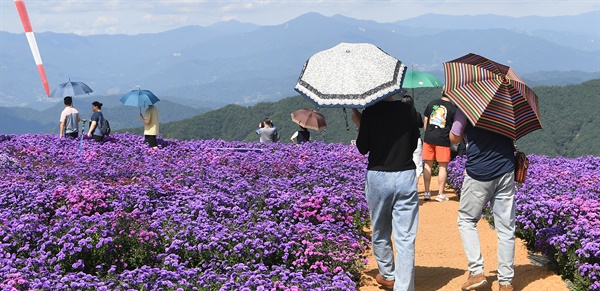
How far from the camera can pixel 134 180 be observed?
10688 mm

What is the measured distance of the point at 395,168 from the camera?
6.20 m

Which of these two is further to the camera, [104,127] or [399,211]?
[104,127]

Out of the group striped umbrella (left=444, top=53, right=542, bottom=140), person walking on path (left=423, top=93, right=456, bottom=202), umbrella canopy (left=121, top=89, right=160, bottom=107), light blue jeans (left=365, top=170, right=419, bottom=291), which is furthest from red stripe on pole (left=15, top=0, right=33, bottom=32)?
light blue jeans (left=365, top=170, right=419, bottom=291)

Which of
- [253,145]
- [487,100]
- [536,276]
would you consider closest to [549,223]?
[536,276]

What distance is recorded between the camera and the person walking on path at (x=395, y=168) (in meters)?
6.21

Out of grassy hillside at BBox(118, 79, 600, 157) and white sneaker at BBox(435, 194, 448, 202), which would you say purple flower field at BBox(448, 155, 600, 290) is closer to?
white sneaker at BBox(435, 194, 448, 202)

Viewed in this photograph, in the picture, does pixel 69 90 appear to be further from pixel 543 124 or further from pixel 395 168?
pixel 543 124

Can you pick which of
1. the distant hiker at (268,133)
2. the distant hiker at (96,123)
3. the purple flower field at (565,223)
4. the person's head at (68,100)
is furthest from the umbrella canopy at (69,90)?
the purple flower field at (565,223)

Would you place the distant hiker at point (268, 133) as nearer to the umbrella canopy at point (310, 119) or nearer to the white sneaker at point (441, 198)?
the umbrella canopy at point (310, 119)

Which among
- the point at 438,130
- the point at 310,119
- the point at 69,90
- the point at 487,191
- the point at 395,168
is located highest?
the point at 69,90

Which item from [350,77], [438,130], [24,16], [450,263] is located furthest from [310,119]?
[350,77]

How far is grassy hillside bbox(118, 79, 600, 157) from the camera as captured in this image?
6309 inches

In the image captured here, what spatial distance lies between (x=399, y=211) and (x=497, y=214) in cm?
130

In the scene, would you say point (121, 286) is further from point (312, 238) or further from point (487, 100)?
point (487, 100)
